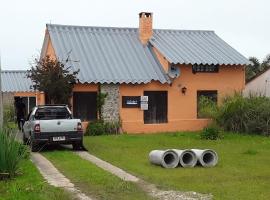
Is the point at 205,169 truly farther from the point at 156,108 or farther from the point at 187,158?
the point at 156,108

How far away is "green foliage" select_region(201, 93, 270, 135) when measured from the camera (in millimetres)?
25891

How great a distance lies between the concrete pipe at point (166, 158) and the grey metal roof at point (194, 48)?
44.0 ft

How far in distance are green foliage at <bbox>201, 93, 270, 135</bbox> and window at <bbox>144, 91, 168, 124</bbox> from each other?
2336mm

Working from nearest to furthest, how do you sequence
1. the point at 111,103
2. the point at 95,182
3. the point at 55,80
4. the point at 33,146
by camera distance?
the point at 95,182
the point at 33,146
the point at 55,80
the point at 111,103

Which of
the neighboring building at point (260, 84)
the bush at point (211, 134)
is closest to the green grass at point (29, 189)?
the bush at point (211, 134)

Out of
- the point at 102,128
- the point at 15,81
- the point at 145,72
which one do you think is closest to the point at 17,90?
the point at 15,81

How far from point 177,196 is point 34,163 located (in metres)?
6.68

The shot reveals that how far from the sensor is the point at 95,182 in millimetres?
A: 12656

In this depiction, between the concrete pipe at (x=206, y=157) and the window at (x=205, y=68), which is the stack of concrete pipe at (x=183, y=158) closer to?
the concrete pipe at (x=206, y=157)

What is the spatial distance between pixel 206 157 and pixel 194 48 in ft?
52.5

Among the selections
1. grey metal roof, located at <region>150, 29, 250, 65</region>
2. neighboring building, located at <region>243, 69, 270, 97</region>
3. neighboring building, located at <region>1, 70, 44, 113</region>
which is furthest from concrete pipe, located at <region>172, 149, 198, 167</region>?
neighboring building, located at <region>1, 70, 44, 113</region>

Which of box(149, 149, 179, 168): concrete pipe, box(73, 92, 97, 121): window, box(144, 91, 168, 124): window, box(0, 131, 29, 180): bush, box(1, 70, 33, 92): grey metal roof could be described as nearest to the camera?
box(0, 131, 29, 180): bush

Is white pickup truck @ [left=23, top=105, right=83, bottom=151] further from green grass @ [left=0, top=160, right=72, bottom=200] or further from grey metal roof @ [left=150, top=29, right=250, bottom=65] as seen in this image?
grey metal roof @ [left=150, top=29, right=250, bottom=65]

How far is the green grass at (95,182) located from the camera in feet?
37.0
